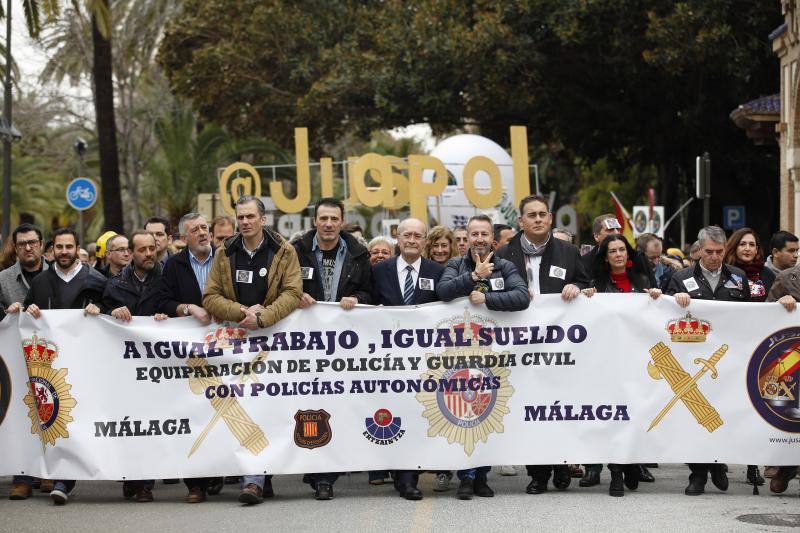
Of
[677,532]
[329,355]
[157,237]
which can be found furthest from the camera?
[157,237]

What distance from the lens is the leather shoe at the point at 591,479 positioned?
10516mm

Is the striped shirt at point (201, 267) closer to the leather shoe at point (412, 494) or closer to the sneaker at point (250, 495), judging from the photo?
the sneaker at point (250, 495)

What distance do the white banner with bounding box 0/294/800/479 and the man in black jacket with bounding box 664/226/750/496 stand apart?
313 mm

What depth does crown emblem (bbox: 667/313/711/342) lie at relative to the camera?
1015 centimetres

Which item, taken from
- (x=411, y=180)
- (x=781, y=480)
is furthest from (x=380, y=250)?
(x=411, y=180)

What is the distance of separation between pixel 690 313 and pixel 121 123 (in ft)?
A: 118

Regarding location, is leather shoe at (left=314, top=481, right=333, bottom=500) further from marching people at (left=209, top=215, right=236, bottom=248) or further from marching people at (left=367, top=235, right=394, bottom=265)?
marching people at (left=367, top=235, right=394, bottom=265)

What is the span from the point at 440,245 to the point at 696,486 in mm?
3127

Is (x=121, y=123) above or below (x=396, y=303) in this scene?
above

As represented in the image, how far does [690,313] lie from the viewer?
10180mm

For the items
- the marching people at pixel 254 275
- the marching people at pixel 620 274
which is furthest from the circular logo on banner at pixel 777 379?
the marching people at pixel 254 275

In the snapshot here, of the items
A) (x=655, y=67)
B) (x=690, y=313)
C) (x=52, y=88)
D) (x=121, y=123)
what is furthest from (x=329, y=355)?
(x=52, y=88)

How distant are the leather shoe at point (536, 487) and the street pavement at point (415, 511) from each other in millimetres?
84

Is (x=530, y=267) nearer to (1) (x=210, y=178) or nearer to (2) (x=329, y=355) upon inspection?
(2) (x=329, y=355)
